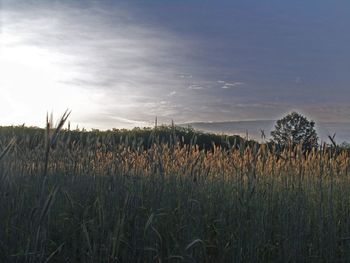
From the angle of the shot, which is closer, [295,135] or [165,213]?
[165,213]

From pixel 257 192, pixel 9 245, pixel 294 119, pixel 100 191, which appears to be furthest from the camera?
pixel 294 119

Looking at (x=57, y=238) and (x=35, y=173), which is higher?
(x=35, y=173)

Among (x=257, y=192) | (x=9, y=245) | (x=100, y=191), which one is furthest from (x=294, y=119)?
(x=9, y=245)

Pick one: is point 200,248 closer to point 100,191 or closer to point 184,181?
point 184,181

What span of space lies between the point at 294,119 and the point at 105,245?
738 cm

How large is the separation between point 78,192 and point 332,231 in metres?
2.11

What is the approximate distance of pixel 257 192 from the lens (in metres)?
4.04

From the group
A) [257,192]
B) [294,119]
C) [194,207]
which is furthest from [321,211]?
[294,119]

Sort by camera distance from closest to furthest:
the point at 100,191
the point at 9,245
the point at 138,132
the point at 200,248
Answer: the point at 9,245
the point at 200,248
the point at 100,191
the point at 138,132

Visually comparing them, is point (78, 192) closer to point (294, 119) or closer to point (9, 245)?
point (9, 245)

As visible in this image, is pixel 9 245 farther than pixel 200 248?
No

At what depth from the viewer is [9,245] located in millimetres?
2926

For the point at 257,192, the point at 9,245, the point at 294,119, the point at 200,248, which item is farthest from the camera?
the point at 294,119

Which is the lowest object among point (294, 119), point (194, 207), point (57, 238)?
point (57, 238)
